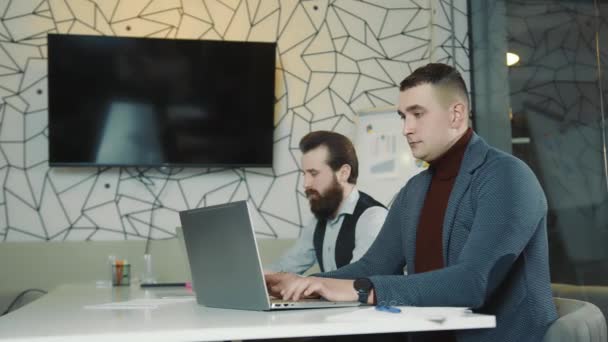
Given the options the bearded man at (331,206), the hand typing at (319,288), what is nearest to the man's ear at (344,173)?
the bearded man at (331,206)

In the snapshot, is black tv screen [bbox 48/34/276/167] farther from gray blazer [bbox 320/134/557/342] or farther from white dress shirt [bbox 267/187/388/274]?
gray blazer [bbox 320/134/557/342]

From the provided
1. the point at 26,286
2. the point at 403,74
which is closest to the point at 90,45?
the point at 26,286

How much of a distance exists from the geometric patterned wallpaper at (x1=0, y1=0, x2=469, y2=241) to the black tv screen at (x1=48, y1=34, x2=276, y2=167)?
0.12 metres

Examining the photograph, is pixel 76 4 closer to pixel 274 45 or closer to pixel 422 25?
pixel 274 45

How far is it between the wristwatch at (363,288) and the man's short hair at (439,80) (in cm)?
63

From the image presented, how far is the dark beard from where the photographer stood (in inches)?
132

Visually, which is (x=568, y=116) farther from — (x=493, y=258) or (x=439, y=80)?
(x=493, y=258)

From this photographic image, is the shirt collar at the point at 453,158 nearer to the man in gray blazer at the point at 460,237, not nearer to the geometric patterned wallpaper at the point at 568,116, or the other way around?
the man in gray blazer at the point at 460,237

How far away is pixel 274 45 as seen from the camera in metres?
4.64

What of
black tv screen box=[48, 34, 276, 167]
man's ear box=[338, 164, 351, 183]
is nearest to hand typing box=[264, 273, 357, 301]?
man's ear box=[338, 164, 351, 183]

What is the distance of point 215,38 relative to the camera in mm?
4691

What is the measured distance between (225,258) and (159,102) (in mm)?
2867

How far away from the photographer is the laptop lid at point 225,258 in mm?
1699

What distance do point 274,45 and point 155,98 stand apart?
0.75m
